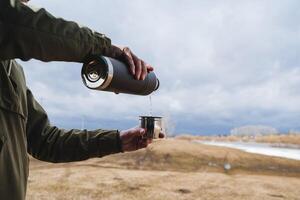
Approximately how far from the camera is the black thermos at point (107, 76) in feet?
6.56

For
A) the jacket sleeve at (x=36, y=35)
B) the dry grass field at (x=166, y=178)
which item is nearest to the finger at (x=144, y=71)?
the jacket sleeve at (x=36, y=35)

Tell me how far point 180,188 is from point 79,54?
370 inches

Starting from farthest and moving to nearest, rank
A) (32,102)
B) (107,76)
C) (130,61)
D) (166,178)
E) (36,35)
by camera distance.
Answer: (166,178) → (32,102) → (130,61) → (107,76) → (36,35)

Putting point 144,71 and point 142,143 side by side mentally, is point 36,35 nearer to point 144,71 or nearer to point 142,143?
point 144,71

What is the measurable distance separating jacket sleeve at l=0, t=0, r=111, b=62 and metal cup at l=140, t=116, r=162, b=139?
3.75 ft

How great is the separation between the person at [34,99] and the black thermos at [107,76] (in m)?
0.04

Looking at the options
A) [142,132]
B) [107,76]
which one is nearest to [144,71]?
[107,76]

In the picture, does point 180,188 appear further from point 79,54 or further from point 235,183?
point 79,54

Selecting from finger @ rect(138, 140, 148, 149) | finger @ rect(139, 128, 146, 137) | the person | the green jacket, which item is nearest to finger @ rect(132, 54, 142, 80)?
the person

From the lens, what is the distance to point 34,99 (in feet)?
10.7

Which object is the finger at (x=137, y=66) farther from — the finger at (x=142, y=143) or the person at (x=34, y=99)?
the finger at (x=142, y=143)

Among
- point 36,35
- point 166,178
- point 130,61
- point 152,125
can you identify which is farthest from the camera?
point 166,178

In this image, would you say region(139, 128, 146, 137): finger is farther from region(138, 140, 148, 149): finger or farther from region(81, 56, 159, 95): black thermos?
region(81, 56, 159, 95): black thermos

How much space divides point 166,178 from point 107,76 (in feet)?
36.0
